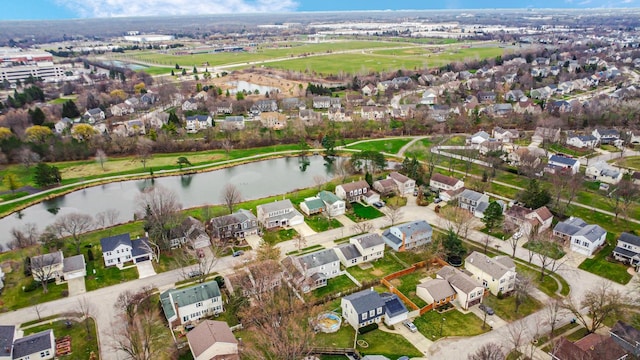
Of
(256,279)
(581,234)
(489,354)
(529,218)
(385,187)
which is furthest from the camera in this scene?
(385,187)

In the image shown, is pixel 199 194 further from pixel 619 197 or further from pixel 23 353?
pixel 619 197

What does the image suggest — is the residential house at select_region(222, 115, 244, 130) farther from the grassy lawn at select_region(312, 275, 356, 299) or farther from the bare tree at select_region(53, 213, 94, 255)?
the grassy lawn at select_region(312, 275, 356, 299)

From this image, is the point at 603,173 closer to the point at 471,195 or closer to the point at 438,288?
the point at 471,195

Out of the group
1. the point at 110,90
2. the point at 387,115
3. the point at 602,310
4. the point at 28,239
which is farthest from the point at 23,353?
the point at 110,90

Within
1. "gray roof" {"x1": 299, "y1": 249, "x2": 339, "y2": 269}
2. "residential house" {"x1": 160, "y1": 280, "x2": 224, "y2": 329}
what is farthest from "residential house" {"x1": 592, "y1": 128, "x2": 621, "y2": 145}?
"residential house" {"x1": 160, "y1": 280, "x2": 224, "y2": 329}

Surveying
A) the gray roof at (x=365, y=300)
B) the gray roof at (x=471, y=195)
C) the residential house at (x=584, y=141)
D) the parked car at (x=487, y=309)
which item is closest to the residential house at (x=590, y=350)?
the parked car at (x=487, y=309)

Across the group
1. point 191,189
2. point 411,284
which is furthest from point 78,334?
point 191,189
